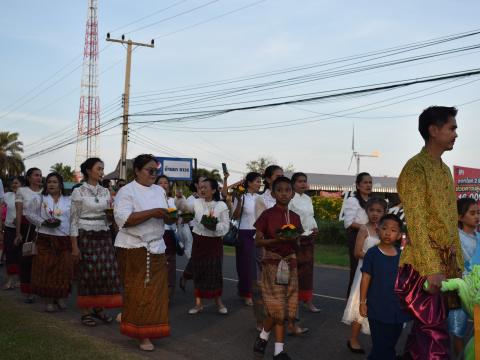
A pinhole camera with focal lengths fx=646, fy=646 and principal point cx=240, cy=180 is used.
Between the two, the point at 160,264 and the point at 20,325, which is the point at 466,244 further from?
the point at 20,325

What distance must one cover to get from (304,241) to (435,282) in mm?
4774

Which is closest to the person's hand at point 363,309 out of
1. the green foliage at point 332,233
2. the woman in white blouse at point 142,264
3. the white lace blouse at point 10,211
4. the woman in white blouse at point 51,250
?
the woman in white blouse at point 142,264

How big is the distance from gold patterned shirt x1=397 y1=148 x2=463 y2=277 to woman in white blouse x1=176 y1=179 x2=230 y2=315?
4957 mm

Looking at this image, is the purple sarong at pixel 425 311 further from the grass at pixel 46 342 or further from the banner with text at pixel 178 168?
the banner with text at pixel 178 168

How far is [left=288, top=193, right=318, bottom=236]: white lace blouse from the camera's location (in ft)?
29.0

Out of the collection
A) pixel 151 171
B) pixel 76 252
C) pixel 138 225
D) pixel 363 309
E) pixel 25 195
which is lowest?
pixel 363 309

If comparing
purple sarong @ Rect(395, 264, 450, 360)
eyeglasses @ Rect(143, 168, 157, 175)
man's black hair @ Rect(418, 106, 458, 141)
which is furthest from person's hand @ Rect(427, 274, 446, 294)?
eyeglasses @ Rect(143, 168, 157, 175)

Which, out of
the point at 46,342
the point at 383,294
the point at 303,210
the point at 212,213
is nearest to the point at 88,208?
the point at 212,213

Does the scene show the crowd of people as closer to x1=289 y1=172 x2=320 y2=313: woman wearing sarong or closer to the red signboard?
x1=289 y1=172 x2=320 y2=313: woman wearing sarong

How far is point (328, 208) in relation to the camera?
2805cm

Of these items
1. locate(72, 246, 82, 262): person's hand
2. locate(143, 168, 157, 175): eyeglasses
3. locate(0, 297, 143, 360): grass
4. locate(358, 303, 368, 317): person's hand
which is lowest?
locate(0, 297, 143, 360): grass

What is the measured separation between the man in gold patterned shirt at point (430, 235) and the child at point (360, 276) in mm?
2304

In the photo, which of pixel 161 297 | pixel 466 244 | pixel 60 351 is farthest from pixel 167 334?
pixel 466 244

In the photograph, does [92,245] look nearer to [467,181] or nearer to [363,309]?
[363,309]
